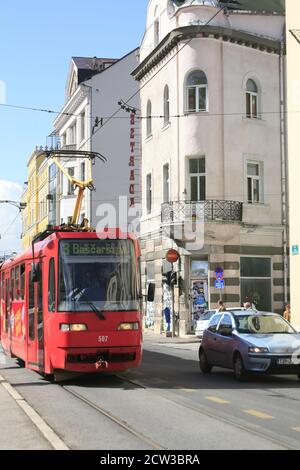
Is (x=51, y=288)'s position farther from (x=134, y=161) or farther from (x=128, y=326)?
(x=134, y=161)

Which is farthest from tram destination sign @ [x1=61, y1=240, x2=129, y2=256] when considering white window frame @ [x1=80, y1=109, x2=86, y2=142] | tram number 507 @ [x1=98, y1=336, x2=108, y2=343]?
white window frame @ [x1=80, y1=109, x2=86, y2=142]

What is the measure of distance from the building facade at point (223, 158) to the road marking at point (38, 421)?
67.5 ft

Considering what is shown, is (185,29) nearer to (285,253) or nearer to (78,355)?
(285,253)

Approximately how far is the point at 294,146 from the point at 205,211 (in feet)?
23.8

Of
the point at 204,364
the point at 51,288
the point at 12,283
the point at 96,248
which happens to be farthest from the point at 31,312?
the point at 204,364

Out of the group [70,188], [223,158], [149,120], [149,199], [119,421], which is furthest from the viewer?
[70,188]

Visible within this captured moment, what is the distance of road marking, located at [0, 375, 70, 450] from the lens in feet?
26.3

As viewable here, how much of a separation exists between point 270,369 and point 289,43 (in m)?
15.9

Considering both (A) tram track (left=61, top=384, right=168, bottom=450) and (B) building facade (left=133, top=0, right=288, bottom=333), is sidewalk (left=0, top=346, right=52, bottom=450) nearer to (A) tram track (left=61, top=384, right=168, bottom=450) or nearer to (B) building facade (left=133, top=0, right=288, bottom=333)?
(A) tram track (left=61, top=384, right=168, bottom=450)

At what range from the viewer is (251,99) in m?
35.6

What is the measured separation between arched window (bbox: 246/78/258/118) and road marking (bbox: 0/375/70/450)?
24.8 m

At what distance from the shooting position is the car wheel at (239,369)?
15230 millimetres

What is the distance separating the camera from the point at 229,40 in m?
34.7

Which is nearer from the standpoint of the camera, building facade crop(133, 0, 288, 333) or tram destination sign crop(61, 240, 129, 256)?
tram destination sign crop(61, 240, 129, 256)
